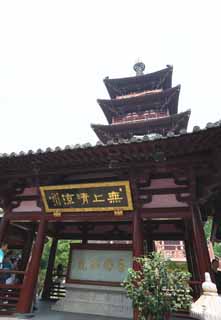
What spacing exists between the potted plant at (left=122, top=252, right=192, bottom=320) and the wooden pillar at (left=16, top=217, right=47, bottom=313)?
2933 millimetres

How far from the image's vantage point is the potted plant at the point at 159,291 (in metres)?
3.79

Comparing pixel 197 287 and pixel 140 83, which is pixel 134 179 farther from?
pixel 140 83

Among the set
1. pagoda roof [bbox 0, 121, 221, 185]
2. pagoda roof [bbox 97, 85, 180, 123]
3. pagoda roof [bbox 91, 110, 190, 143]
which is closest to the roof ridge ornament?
pagoda roof [bbox 97, 85, 180, 123]

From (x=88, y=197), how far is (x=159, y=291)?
2.91 metres

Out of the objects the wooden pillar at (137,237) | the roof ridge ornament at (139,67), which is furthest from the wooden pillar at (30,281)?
the roof ridge ornament at (139,67)

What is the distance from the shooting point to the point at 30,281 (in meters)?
5.79

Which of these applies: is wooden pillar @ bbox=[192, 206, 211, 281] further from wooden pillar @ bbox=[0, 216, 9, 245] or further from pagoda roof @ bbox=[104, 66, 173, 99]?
pagoda roof @ bbox=[104, 66, 173, 99]

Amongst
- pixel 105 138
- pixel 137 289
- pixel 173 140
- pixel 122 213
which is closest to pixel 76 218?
pixel 122 213

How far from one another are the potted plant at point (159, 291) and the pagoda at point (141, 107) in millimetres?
12797

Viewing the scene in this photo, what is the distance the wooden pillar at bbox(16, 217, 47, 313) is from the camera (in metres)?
5.57

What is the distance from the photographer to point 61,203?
20.9ft

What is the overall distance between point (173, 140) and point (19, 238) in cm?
834

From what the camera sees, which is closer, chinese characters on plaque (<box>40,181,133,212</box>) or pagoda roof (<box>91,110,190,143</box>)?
chinese characters on plaque (<box>40,181,133,212</box>)

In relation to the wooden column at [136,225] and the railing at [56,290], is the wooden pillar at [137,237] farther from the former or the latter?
the railing at [56,290]
